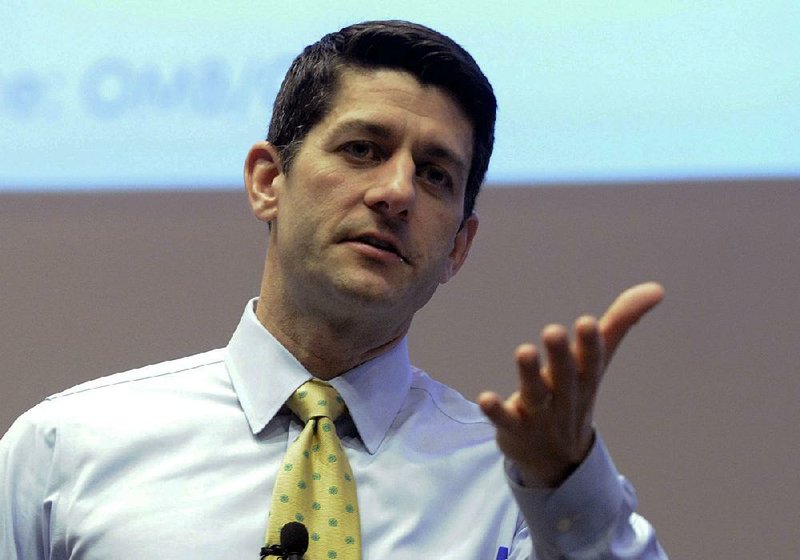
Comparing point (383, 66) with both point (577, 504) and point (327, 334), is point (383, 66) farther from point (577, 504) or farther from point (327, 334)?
point (577, 504)

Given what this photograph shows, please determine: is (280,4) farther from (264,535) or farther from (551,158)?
(264,535)

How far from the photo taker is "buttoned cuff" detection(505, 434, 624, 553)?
142 centimetres

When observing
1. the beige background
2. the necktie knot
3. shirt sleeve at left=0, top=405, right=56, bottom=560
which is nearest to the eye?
the necktie knot

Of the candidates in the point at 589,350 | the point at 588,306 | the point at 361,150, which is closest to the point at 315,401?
the point at 361,150

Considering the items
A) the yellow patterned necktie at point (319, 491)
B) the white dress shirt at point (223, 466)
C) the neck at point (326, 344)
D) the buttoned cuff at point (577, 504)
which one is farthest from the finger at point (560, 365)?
the neck at point (326, 344)

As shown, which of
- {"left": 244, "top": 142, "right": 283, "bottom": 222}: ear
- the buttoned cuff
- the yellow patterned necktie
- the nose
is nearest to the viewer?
the buttoned cuff

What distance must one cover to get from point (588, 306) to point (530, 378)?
56.8 inches

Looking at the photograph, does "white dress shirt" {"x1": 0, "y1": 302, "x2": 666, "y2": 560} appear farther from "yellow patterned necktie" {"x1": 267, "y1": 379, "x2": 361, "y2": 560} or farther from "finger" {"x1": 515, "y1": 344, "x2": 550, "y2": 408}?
"finger" {"x1": 515, "y1": 344, "x2": 550, "y2": 408}

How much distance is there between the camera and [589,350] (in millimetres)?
1304

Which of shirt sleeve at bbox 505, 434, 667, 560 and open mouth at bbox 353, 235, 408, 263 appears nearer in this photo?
shirt sleeve at bbox 505, 434, 667, 560

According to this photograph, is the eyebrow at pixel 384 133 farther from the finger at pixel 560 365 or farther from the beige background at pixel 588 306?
the beige background at pixel 588 306

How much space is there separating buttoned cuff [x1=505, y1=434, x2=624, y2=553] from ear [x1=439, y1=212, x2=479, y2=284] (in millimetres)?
669

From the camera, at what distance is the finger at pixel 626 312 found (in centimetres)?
131

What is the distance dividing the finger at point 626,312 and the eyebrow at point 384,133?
65 cm
